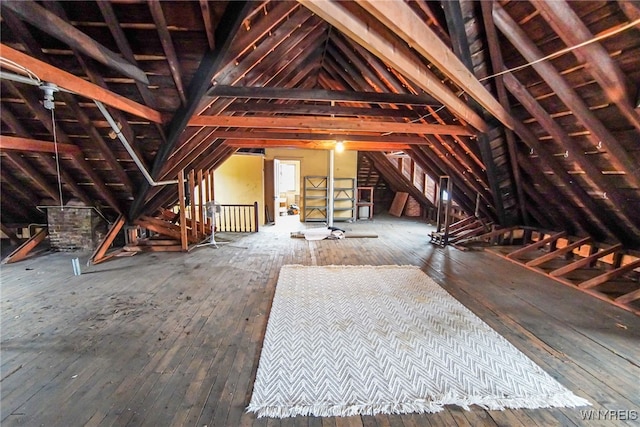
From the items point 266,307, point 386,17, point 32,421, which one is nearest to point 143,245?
point 266,307

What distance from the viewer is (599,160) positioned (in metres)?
3.28

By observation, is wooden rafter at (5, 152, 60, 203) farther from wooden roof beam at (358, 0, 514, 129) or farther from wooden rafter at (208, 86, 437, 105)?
wooden roof beam at (358, 0, 514, 129)

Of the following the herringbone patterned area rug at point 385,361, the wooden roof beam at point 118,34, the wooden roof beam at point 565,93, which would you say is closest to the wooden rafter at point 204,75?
the wooden roof beam at point 118,34

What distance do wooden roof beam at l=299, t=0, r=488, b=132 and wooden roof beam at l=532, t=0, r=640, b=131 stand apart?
92cm

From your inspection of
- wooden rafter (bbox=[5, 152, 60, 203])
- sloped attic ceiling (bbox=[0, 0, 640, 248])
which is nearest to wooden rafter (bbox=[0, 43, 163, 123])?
sloped attic ceiling (bbox=[0, 0, 640, 248])

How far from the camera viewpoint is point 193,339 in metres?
2.59

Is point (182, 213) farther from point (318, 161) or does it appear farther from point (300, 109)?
point (318, 161)

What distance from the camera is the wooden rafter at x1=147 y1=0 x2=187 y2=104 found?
2.38 m

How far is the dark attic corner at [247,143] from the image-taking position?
2.00 meters

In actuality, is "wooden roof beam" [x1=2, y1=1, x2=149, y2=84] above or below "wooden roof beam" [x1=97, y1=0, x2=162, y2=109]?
below

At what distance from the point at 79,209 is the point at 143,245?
4.30ft

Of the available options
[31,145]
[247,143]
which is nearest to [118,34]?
[31,145]

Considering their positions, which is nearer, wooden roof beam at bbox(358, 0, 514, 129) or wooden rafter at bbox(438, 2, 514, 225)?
wooden roof beam at bbox(358, 0, 514, 129)

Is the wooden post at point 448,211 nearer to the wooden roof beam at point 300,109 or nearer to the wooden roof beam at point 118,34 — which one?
the wooden roof beam at point 300,109
